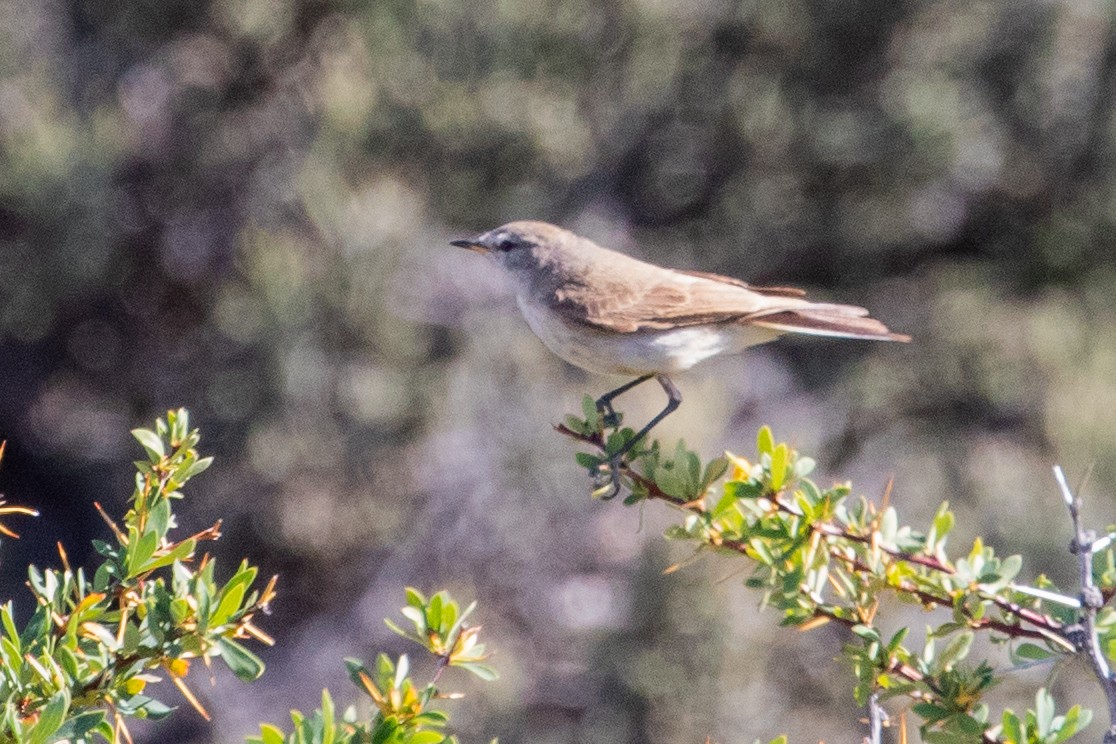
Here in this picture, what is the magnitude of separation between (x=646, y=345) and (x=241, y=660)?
2006 mm

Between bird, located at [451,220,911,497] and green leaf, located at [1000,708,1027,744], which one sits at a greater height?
green leaf, located at [1000,708,1027,744]

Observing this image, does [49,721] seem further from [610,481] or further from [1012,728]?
[610,481]

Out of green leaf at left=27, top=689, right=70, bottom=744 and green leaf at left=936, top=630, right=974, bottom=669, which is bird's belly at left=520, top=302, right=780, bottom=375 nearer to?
green leaf at left=936, top=630, right=974, bottom=669

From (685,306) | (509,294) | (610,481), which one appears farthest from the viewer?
(509,294)

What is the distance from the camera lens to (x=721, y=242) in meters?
7.21

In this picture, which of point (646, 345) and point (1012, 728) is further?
point (646, 345)

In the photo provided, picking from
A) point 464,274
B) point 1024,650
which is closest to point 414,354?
point 464,274

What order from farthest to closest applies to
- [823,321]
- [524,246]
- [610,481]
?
[524,246] < [823,321] < [610,481]

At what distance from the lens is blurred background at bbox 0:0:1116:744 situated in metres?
5.79

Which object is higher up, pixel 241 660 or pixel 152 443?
pixel 152 443

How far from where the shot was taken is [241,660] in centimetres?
138

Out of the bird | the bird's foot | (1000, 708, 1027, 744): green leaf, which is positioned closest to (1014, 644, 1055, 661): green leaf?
(1000, 708, 1027, 744): green leaf

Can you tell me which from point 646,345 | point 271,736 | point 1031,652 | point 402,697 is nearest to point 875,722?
point 1031,652

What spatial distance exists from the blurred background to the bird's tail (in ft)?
7.26
